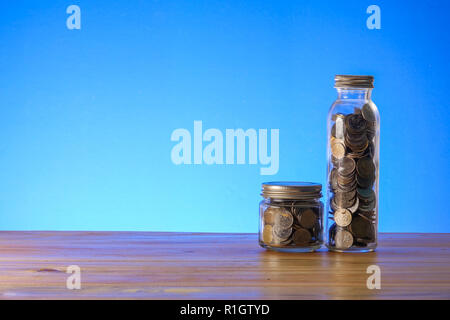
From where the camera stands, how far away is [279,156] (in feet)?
9.30

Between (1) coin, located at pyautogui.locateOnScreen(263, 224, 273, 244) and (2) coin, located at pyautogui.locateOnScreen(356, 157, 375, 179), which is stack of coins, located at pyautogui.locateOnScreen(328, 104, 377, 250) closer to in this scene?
(2) coin, located at pyautogui.locateOnScreen(356, 157, 375, 179)

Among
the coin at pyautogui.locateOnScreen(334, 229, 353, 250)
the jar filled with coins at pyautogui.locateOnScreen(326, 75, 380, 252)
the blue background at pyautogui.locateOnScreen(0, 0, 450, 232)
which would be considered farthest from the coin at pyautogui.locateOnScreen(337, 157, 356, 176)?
the blue background at pyautogui.locateOnScreen(0, 0, 450, 232)

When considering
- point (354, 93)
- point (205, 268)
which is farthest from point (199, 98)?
point (205, 268)

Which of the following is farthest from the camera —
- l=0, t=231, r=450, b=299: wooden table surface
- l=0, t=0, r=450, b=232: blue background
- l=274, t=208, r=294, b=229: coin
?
l=0, t=0, r=450, b=232: blue background

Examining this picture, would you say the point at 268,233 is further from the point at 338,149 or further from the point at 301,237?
the point at 338,149

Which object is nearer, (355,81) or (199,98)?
(355,81)

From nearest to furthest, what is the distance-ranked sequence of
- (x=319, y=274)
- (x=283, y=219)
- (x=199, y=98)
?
(x=319, y=274), (x=283, y=219), (x=199, y=98)

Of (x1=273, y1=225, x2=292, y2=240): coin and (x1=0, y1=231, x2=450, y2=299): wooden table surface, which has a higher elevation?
(x1=273, y1=225, x2=292, y2=240): coin

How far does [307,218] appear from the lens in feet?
3.78

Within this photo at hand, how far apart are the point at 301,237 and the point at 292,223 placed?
31 millimetres

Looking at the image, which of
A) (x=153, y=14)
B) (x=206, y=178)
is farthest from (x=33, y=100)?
(x=206, y=178)

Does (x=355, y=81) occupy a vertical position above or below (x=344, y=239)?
above

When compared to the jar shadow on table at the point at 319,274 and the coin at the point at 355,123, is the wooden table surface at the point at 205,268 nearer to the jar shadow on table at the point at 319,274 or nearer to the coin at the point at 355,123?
the jar shadow on table at the point at 319,274

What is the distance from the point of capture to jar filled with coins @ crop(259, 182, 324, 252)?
3.78ft
